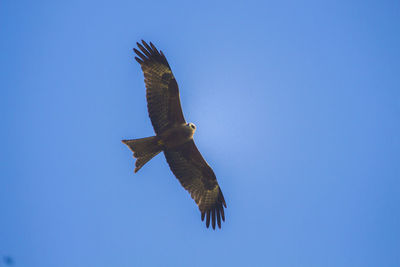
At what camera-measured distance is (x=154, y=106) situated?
7629 millimetres

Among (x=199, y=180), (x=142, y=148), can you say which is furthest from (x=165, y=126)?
(x=199, y=180)

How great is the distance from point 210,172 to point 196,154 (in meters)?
0.63

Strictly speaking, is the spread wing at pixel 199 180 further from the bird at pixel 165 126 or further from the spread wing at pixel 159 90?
the spread wing at pixel 159 90

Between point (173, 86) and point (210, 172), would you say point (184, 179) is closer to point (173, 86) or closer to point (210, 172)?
point (210, 172)

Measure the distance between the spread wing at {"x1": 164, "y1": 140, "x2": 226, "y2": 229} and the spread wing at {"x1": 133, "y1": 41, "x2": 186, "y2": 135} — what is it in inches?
34.1

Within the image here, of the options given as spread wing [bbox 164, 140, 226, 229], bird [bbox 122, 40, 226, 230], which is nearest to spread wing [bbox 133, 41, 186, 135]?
bird [bbox 122, 40, 226, 230]

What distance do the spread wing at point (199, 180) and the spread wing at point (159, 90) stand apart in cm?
87

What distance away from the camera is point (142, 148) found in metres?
7.46

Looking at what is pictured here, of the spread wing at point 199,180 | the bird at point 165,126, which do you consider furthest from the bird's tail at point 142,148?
the spread wing at point 199,180

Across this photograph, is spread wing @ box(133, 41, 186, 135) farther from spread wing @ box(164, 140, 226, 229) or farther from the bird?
spread wing @ box(164, 140, 226, 229)

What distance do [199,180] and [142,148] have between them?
1.89 metres

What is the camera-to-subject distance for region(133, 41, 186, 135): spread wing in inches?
300

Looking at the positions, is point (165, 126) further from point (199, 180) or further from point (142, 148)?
point (199, 180)

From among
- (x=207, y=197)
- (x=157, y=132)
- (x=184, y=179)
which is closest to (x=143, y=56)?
(x=157, y=132)
